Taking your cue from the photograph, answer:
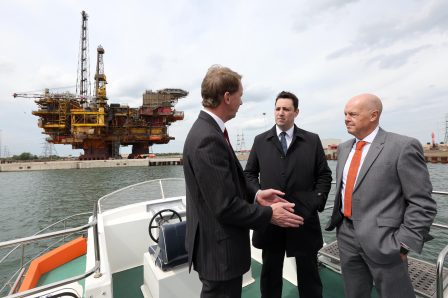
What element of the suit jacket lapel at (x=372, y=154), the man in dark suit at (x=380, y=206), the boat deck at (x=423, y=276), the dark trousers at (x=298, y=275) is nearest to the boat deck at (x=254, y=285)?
the boat deck at (x=423, y=276)

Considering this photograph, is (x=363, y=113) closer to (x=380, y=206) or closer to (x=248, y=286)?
(x=380, y=206)

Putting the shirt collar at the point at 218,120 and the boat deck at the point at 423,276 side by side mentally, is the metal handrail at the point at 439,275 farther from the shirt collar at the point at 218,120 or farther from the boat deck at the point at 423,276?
the shirt collar at the point at 218,120

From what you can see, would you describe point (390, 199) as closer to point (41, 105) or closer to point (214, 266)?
point (214, 266)

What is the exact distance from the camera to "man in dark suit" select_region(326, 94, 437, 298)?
1516 mm

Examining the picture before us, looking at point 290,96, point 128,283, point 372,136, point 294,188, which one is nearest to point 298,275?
point 294,188

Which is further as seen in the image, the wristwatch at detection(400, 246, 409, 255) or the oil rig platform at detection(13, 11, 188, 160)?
the oil rig platform at detection(13, 11, 188, 160)

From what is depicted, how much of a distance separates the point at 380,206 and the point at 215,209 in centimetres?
114

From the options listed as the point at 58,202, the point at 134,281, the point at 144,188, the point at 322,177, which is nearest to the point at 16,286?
the point at 134,281

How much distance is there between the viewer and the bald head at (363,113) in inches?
68.9

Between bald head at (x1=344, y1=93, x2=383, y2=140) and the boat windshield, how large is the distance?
365 cm

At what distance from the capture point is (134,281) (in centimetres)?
353

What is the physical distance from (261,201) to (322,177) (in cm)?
79

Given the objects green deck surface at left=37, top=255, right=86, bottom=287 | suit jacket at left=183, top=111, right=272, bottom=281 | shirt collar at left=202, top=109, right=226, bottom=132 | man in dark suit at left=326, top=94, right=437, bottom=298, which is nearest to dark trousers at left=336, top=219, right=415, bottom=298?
man in dark suit at left=326, top=94, right=437, bottom=298

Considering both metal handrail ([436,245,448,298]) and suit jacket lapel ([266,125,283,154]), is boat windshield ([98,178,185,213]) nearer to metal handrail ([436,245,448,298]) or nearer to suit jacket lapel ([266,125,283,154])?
suit jacket lapel ([266,125,283,154])
